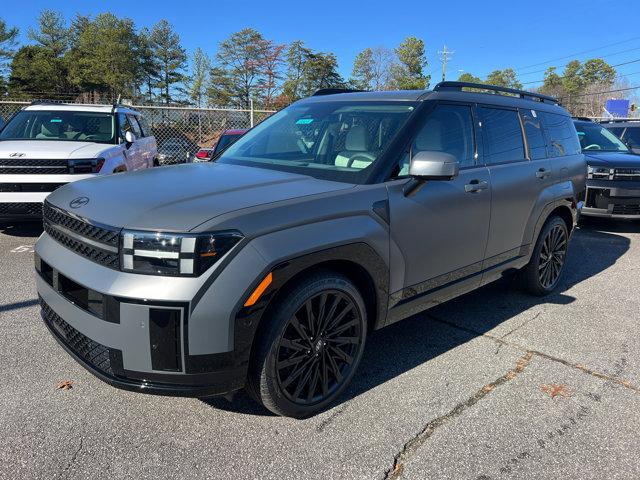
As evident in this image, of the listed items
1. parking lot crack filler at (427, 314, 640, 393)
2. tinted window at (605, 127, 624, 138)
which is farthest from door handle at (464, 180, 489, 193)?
tinted window at (605, 127, 624, 138)

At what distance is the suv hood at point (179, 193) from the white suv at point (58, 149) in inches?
147

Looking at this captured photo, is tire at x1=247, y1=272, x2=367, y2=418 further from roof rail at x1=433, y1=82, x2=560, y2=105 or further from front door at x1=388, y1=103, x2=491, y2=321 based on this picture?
roof rail at x1=433, y1=82, x2=560, y2=105

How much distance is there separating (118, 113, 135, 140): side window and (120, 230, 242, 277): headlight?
6.18 m

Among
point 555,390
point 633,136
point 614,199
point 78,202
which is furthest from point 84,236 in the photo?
point 633,136

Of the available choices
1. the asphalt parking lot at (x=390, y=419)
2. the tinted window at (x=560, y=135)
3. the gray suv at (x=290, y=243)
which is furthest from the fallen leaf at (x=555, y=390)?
the tinted window at (x=560, y=135)

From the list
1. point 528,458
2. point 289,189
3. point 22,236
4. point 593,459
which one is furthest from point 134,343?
point 22,236

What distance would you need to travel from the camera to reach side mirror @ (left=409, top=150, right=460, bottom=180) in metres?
2.86

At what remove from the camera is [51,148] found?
652cm

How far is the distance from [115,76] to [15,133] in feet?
182

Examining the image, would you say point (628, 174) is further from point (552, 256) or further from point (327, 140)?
point (327, 140)

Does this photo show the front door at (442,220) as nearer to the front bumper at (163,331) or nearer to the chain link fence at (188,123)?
the front bumper at (163,331)

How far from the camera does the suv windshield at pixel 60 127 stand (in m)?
7.34

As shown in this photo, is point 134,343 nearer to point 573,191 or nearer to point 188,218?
point 188,218

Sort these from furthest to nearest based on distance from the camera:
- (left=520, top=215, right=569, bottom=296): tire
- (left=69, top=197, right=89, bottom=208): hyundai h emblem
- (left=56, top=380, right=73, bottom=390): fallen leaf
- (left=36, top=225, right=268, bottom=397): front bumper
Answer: (left=520, top=215, right=569, bottom=296): tire → (left=56, top=380, right=73, bottom=390): fallen leaf → (left=69, top=197, right=89, bottom=208): hyundai h emblem → (left=36, top=225, right=268, bottom=397): front bumper
